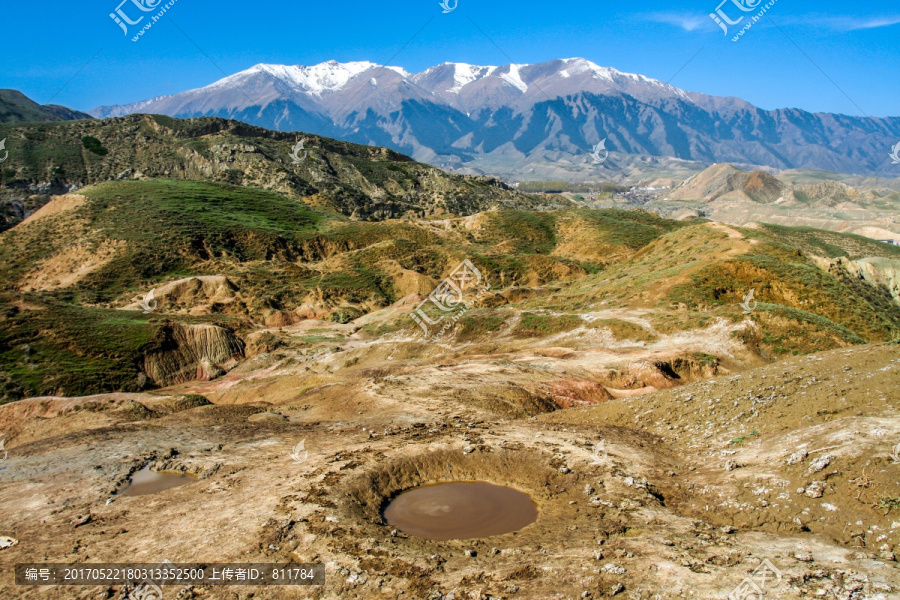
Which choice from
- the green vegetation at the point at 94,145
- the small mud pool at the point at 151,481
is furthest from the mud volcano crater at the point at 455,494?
the green vegetation at the point at 94,145

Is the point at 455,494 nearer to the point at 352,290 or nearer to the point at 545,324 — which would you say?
the point at 545,324

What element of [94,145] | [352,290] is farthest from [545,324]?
[94,145]

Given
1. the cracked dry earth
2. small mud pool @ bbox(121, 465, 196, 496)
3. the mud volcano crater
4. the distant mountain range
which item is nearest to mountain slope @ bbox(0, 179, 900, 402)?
the cracked dry earth

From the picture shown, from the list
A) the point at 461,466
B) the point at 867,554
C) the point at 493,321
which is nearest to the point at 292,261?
the point at 493,321

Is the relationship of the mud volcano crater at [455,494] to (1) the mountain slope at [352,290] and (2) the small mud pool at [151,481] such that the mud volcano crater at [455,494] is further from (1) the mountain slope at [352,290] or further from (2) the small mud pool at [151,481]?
(1) the mountain slope at [352,290]

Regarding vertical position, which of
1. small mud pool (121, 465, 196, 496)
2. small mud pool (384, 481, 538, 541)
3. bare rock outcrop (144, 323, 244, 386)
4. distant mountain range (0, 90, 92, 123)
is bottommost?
small mud pool (384, 481, 538, 541)

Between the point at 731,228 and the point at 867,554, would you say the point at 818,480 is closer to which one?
the point at 867,554

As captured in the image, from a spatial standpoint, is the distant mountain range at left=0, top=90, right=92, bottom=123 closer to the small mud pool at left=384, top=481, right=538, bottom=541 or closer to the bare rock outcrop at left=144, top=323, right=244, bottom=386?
the bare rock outcrop at left=144, top=323, right=244, bottom=386
